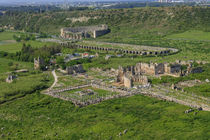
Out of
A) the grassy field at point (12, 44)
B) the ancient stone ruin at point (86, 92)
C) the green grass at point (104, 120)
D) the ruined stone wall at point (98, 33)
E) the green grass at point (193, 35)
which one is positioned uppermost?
the green grass at point (104, 120)

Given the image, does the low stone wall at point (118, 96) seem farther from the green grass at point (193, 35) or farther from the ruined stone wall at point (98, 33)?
the ruined stone wall at point (98, 33)

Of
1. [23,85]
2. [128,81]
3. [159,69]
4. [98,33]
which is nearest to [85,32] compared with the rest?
[98,33]

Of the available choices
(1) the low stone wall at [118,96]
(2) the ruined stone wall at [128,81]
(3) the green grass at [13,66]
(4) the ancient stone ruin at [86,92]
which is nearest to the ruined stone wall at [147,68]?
(2) the ruined stone wall at [128,81]

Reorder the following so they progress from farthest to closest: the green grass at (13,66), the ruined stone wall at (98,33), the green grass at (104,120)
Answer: the ruined stone wall at (98,33)
the green grass at (13,66)
the green grass at (104,120)

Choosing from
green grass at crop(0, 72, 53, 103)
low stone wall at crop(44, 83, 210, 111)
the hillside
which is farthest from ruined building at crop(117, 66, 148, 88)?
the hillside

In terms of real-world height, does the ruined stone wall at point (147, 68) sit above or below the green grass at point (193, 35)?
above

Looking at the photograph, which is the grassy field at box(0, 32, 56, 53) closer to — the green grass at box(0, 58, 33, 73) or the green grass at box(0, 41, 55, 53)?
the green grass at box(0, 41, 55, 53)
